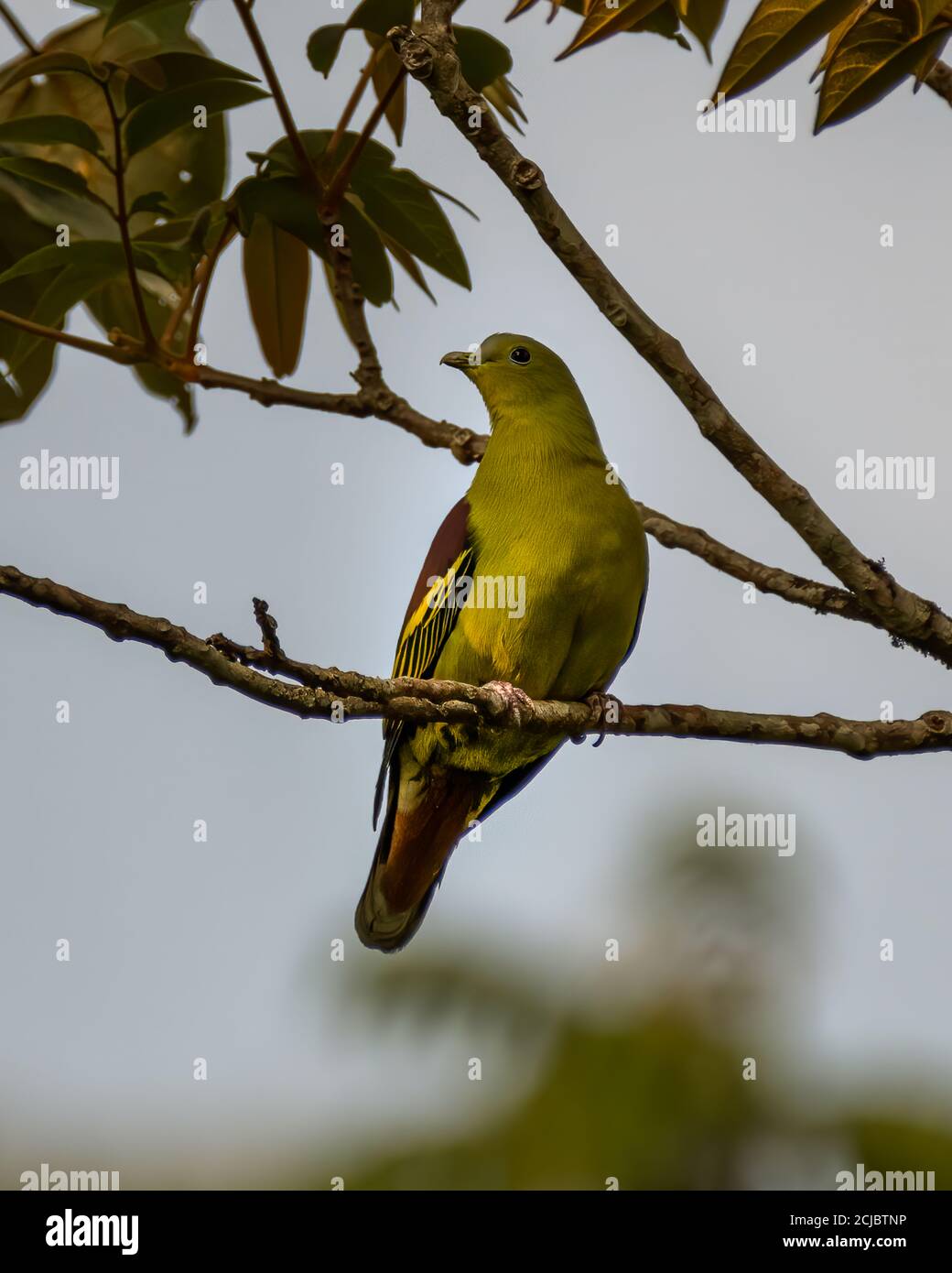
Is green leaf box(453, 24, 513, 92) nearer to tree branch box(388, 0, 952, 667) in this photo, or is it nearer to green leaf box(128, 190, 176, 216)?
tree branch box(388, 0, 952, 667)

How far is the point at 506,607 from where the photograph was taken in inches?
171

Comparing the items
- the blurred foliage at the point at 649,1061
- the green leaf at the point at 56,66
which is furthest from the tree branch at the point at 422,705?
the blurred foliage at the point at 649,1061

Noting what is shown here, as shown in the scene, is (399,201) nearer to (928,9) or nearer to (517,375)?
(517,375)

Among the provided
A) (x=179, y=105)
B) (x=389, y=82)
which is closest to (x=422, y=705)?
(x=179, y=105)

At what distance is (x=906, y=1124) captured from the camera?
6.77 m

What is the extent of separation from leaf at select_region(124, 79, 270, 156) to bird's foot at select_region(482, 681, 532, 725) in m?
1.64

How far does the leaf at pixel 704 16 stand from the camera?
3357mm

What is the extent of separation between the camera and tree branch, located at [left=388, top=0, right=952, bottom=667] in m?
3.00

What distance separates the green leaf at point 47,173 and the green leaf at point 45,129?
109 mm

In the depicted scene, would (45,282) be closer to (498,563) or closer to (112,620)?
(498,563)

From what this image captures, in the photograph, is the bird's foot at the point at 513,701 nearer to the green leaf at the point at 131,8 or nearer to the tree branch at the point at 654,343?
the tree branch at the point at 654,343

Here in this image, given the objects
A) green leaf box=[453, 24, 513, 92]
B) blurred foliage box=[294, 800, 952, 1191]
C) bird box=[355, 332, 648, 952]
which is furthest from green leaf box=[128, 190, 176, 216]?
blurred foliage box=[294, 800, 952, 1191]

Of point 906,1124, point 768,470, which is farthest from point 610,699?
point 906,1124

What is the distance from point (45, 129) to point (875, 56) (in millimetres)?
2050
